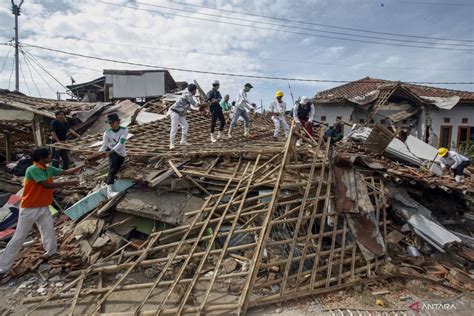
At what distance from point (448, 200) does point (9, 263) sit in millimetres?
9218

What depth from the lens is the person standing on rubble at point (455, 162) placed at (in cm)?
712

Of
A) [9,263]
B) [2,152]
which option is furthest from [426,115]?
[2,152]

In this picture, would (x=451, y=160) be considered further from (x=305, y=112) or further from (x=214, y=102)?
(x=214, y=102)

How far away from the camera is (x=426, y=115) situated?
16.5 metres

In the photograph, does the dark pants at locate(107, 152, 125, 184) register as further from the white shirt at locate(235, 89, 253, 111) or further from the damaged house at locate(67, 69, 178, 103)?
the damaged house at locate(67, 69, 178, 103)

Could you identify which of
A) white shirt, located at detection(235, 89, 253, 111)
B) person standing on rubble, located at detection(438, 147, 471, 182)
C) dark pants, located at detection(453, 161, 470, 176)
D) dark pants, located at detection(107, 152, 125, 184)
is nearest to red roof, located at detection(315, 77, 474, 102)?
person standing on rubble, located at detection(438, 147, 471, 182)

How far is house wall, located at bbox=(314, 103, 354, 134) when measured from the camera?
17.1 metres

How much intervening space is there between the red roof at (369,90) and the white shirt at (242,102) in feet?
37.8

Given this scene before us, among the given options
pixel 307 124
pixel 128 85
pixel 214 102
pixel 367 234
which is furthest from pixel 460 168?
pixel 128 85

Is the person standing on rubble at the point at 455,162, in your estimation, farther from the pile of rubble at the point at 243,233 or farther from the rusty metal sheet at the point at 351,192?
the rusty metal sheet at the point at 351,192

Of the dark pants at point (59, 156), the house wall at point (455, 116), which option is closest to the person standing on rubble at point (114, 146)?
the dark pants at point (59, 156)

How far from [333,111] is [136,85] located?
49.2ft

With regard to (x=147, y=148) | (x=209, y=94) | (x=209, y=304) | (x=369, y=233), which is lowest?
(x=209, y=304)

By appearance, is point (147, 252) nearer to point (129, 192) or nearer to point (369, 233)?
point (129, 192)
